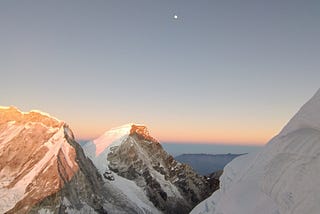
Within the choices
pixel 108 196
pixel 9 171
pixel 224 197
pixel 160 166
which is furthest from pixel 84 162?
pixel 224 197

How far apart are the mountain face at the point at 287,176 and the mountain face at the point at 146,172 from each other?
144m

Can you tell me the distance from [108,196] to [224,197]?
136640 mm

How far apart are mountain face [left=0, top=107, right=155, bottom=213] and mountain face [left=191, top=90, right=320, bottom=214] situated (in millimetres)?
110520

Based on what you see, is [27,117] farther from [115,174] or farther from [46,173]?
[115,174]

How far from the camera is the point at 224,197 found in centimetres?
1368

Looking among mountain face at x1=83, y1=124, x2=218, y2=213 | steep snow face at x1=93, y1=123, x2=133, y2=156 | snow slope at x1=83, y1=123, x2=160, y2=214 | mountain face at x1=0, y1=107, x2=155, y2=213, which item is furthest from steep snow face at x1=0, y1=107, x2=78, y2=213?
steep snow face at x1=93, y1=123, x2=133, y2=156

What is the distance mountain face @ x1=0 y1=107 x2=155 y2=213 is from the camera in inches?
4729

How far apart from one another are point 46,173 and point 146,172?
189 feet

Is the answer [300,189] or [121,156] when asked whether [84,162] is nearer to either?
[121,156]

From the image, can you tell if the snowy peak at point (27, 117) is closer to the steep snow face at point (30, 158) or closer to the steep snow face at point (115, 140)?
the steep snow face at point (30, 158)

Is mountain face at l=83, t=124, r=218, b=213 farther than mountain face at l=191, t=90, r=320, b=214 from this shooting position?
Yes

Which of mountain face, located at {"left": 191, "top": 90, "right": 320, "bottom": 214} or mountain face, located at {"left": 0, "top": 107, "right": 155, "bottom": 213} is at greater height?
mountain face, located at {"left": 191, "top": 90, "right": 320, "bottom": 214}

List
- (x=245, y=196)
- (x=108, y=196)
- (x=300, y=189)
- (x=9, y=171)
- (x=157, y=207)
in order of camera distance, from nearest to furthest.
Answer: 1. (x=300, y=189)
2. (x=245, y=196)
3. (x=9, y=171)
4. (x=108, y=196)
5. (x=157, y=207)

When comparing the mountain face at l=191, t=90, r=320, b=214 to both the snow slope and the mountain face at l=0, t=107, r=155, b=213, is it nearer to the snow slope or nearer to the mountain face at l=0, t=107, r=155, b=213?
the mountain face at l=0, t=107, r=155, b=213
